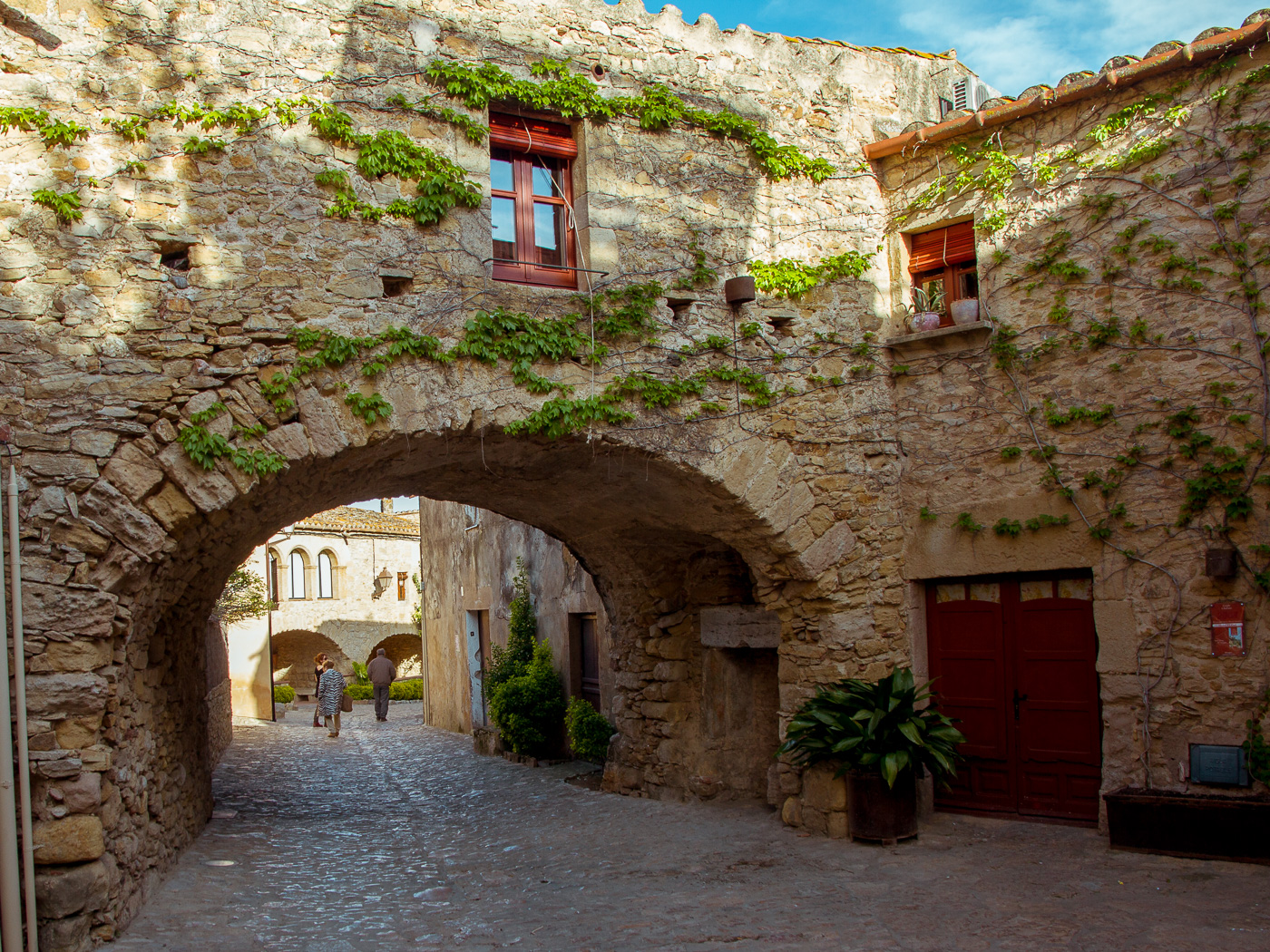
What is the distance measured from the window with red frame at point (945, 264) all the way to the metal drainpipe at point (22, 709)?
5.87 meters

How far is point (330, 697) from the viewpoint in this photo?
49.4ft

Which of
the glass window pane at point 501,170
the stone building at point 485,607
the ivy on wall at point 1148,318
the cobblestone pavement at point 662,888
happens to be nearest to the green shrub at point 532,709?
the stone building at point 485,607

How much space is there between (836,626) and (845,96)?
388 cm

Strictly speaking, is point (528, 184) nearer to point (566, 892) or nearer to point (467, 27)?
point (467, 27)

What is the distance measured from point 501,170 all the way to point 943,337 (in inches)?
126

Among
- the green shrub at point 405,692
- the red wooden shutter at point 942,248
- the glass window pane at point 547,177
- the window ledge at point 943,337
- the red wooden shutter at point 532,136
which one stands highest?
the red wooden shutter at point 532,136

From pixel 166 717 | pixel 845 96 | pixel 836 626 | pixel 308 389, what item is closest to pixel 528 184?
pixel 308 389

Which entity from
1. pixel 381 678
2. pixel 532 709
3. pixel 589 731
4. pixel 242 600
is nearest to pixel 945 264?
pixel 589 731

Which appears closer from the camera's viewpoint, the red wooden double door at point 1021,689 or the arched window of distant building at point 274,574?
the red wooden double door at point 1021,689

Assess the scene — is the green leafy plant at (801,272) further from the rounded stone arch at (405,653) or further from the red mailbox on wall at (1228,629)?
the rounded stone arch at (405,653)

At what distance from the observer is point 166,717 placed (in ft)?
21.4

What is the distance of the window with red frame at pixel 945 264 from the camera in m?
7.37

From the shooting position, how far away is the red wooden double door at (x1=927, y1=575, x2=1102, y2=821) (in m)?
6.69

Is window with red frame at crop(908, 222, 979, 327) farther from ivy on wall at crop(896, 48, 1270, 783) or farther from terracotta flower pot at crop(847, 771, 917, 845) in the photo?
terracotta flower pot at crop(847, 771, 917, 845)
